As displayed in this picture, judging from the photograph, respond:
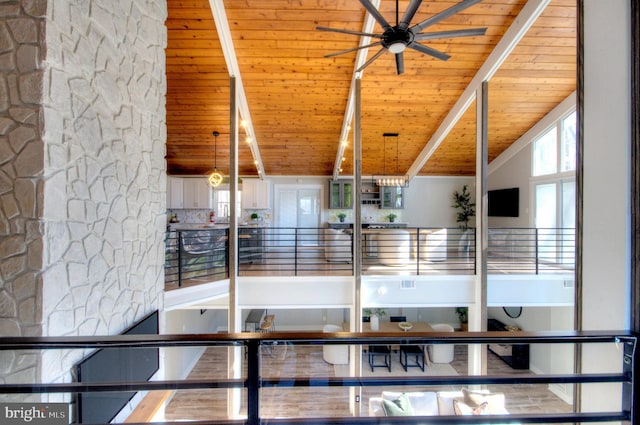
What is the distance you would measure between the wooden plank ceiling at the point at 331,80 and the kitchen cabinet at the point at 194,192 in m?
0.48

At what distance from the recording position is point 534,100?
562 centimetres

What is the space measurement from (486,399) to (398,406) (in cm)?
114

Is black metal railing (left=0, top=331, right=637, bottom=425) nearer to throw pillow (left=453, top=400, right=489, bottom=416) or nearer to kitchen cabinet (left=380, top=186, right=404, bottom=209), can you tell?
throw pillow (left=453, top=400, right=489, bottom=416)

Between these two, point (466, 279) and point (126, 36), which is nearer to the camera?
point (126, 36)

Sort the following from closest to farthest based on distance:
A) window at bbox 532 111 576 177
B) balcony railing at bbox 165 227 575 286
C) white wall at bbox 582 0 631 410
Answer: white wall at bbox 582 0 631 410 < balcony railing at bbox 165 227 575 286 < window at bbox 532 111 576 177

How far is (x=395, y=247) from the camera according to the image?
5453 mm

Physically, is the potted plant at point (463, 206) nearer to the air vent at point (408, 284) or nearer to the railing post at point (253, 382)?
the air vent at point (408, 284)

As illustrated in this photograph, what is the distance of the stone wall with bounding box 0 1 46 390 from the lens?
1.80 metres

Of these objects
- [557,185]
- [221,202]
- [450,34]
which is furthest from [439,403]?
[221,202]

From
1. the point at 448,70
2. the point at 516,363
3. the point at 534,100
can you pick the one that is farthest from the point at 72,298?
the point at 516,363

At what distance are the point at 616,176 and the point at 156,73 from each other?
3.86m

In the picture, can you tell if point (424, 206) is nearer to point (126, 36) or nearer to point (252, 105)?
point (252, 105)

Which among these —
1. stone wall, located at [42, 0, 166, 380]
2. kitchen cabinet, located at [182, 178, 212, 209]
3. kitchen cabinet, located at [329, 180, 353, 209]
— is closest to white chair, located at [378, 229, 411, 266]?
kitchen cabinet, located at [329, 180, 353, 209]

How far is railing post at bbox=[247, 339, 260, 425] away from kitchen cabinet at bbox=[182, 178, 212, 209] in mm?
7296
